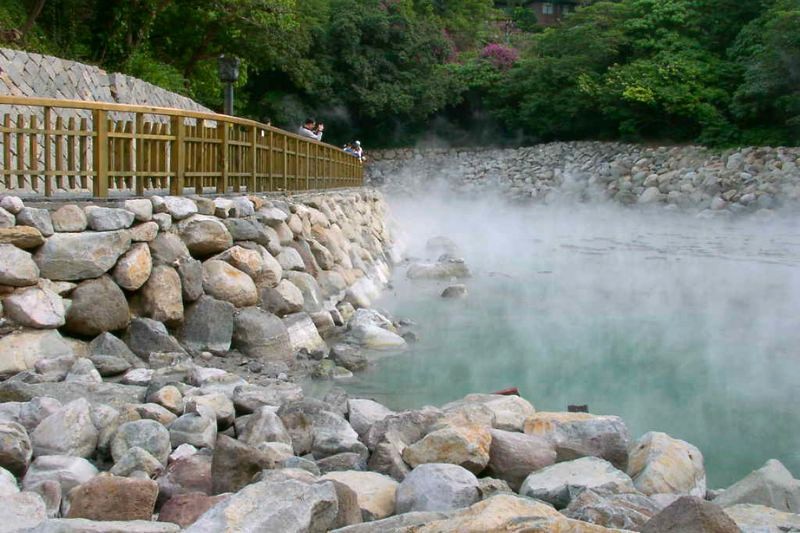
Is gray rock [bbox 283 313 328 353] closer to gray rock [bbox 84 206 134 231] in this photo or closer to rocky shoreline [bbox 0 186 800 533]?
rocky shoreline [bbox 0 186 800 533]

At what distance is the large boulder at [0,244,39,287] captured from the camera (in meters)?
6.30

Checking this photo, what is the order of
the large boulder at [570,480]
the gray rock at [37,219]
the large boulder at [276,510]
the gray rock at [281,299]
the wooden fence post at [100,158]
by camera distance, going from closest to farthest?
1. the large boulder at [276,510]
2. the large boulder at [570,480]
3. the gray rock at [37,219]
4. the wooden fence post at [100,158]
5. the gray rock at [281,299]

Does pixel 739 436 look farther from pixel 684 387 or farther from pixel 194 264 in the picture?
pixel 194 264

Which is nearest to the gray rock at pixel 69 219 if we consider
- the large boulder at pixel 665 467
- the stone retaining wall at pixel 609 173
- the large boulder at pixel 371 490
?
the large boulder at pixel 371 490

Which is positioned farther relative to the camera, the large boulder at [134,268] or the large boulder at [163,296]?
the large boulder at [163,296]

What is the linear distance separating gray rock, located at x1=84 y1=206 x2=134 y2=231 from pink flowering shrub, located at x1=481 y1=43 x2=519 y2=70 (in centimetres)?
3475

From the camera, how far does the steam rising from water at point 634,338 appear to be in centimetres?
699

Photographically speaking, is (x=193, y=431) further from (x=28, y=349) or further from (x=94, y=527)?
(x=28, y=349)

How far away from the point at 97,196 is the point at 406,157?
3290 cm

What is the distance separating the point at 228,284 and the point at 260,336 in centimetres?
60

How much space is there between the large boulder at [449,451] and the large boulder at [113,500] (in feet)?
4.81

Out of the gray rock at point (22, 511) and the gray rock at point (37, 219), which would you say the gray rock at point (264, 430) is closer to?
the gray rock at point (22, 511)

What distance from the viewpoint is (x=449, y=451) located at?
4.68m

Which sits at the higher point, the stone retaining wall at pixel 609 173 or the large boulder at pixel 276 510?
the stone retaining wall at pixel 609 173
